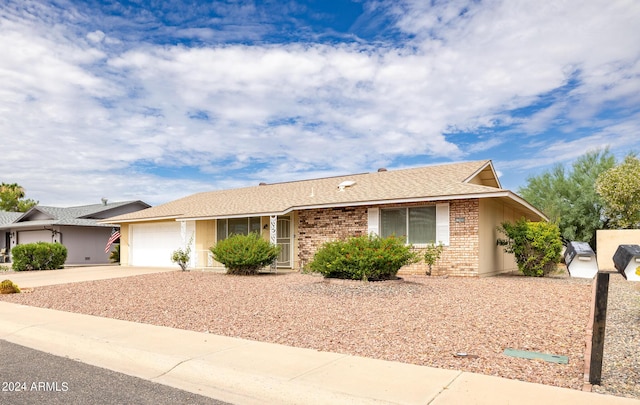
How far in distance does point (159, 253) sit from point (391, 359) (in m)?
20.6

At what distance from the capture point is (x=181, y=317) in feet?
30.6

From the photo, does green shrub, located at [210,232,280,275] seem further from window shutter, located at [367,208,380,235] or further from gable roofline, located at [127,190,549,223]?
window shutter, located at [367,208,380,235]

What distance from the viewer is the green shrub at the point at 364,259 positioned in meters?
12.8

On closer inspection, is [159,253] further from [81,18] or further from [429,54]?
[429,54]

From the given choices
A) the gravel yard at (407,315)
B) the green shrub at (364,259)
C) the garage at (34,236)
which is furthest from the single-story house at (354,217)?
the garage at (34,236)

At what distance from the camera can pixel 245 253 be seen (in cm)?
1734

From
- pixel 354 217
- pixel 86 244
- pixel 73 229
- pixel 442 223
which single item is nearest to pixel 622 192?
pixel 442 223

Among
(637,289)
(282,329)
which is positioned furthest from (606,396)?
(637,289)

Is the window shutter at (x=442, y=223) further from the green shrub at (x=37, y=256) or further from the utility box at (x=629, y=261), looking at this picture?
the green shrub at (x=37, y=256)

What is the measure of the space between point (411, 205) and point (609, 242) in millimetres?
12507

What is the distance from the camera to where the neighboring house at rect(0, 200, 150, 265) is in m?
30.9

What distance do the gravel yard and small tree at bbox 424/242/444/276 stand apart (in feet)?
2.83

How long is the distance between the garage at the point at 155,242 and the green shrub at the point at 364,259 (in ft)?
38.3

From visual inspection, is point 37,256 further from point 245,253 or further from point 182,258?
point 245,253
